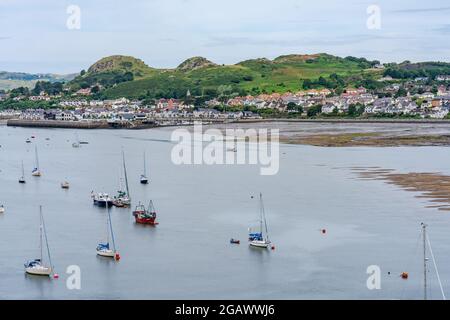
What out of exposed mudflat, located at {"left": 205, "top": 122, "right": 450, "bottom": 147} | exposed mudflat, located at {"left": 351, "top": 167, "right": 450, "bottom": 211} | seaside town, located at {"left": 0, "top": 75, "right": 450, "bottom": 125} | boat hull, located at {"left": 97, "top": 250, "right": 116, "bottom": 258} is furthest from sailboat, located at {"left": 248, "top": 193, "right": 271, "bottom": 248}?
seaside town, located at {"left": 0, "top": 75, "right": 450, "bottom": 125}

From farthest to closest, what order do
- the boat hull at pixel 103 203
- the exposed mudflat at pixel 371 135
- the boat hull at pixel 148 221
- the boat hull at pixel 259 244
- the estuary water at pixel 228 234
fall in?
the exposed mudflat at pixel 371 135 → the boat hull at pixel 103 203 → the boat hull at pixel 148 221 → the boat hull at pixel 259 244 → the estuary water at pixel 228 234

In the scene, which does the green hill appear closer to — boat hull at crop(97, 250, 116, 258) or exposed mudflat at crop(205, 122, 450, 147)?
exposed mudflat at crop(205, 122, 450, 147)

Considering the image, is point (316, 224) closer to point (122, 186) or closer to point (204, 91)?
point (122, 186)

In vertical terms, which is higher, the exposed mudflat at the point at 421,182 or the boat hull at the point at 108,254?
the boat hull at the point at 108,254

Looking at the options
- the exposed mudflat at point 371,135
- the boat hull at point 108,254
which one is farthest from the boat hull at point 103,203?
the exposed mudflat at point 371,135

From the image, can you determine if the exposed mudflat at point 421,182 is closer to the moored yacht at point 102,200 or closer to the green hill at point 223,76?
the moored yacht at point 102,200

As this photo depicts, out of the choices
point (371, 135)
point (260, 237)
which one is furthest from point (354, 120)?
point (260, 237)
